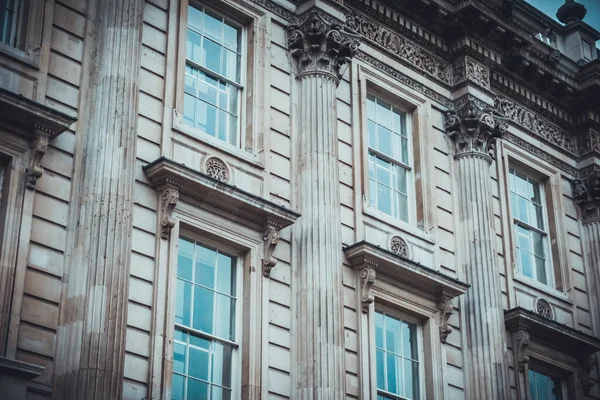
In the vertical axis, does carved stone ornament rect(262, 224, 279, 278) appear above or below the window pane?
above

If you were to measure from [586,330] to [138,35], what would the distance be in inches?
481

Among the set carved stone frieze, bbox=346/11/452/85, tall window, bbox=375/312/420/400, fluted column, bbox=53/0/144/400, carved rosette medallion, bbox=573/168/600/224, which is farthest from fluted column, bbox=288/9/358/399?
carved rosette medallion, bbox=573/168/600/224

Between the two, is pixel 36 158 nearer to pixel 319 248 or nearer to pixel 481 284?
pixel 319 248

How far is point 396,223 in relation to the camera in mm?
23734

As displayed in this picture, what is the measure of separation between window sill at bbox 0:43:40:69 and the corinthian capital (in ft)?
32.1

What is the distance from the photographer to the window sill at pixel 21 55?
1886 centimetres

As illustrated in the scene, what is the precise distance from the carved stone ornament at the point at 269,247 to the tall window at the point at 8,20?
16.7 ft

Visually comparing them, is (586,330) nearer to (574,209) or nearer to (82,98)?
(574,209)

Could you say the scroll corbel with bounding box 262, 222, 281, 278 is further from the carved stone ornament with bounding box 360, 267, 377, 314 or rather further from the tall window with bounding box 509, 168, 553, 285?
→ the tall window with bounding box 509, 168, 553, 285

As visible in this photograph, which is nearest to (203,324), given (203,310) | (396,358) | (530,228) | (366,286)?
(203,310)

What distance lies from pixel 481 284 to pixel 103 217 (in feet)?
28.9

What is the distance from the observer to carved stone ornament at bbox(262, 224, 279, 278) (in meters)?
20.9

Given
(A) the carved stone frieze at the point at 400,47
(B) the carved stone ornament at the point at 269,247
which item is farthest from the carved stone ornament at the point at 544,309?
(B) the carved stone ornament at the point at 269,247

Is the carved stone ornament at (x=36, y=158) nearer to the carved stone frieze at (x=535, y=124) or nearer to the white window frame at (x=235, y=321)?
the white window frame at (x=235, y=321)
